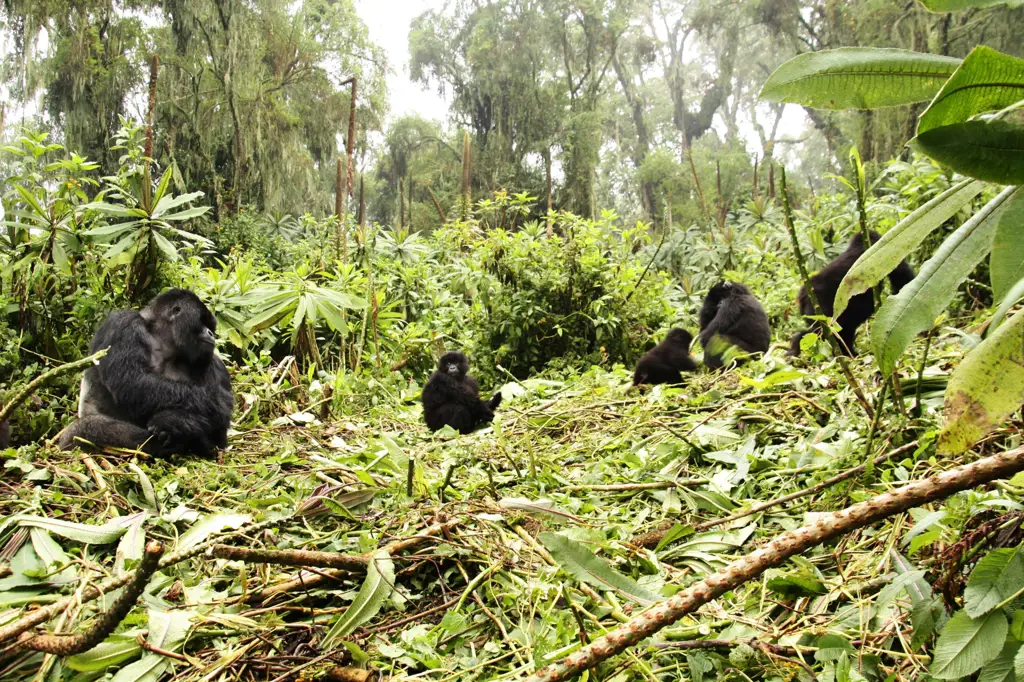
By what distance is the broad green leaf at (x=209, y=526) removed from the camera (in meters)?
1.76

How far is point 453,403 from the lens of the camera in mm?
4055

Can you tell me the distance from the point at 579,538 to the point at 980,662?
2.57 feet

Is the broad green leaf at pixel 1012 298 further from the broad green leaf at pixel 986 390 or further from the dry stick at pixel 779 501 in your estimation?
the dry stick at pixel 779 501

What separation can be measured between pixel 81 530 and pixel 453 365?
2.61 m

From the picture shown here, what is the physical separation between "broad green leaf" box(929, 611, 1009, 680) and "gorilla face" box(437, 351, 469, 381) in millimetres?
3378

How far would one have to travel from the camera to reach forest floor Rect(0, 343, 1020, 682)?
1.23 meters

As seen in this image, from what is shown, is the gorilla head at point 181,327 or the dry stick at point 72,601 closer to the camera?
the dry stick at point 72,601

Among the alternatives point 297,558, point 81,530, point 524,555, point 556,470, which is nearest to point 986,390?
point 524,555

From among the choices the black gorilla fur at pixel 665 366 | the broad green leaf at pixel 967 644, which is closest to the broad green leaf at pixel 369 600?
the broad green leaf at pixel 967 644

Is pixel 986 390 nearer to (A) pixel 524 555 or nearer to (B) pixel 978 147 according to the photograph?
(B) pixel 978 147

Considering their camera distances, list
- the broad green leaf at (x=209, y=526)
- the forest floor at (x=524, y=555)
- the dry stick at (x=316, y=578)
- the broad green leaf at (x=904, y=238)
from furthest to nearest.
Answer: the broad green leaf at (x=209, y=526), the dry stick at (x=316, y=578), the forest floor at (x=524, y=555), the broad green leaf at (x=904, y=238)

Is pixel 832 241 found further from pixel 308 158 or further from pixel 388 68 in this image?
pixel 388 68

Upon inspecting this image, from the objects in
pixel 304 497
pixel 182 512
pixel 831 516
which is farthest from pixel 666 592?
pixel 182 512

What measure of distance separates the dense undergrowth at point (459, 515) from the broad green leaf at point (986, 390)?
0.32 meters
